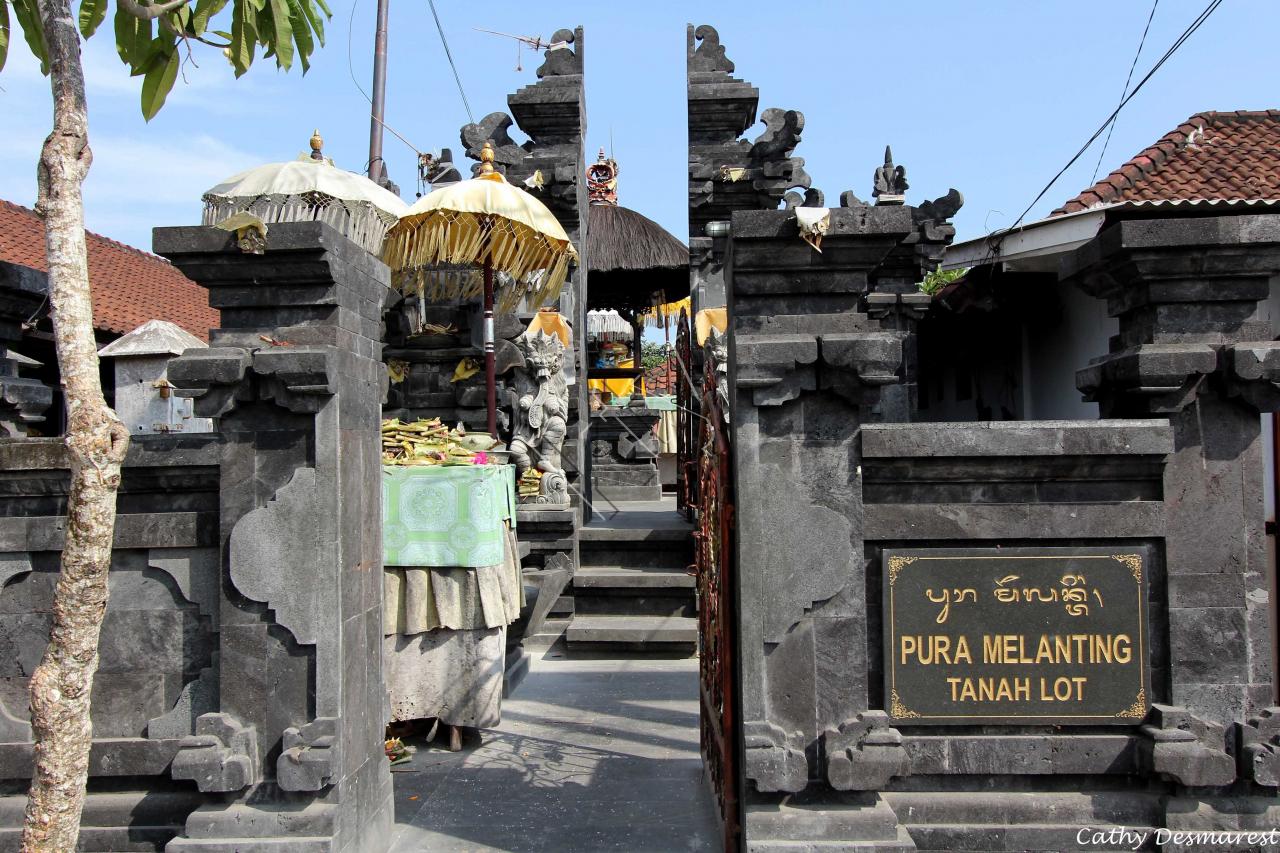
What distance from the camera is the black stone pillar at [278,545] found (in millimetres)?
4352

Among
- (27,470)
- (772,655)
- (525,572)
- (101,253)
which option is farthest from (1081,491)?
(101,253)

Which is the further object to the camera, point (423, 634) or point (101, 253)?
point (101, 253)

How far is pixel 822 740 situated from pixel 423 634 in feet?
10.9

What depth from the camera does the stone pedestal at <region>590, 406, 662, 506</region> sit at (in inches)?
683

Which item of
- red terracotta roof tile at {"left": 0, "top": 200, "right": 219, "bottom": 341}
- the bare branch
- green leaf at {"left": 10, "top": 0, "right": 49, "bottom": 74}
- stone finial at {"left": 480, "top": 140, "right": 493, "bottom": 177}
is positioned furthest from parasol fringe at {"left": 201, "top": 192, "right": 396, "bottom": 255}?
red terracotta roof tile at {"left": 0, "top": 200, "right": 219, "bottom": 341}

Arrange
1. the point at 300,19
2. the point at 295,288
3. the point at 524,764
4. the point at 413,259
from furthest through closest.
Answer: the point at 413,259
the point at 524,764
the point at 295,288
the point at 300,19

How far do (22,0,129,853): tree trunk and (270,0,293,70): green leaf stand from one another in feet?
2.60

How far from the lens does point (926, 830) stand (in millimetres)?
4387

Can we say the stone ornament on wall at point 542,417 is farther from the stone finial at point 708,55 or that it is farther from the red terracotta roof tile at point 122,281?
the red terracotta roof tile at point 122,281

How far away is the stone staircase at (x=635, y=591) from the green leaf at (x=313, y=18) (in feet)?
20.8

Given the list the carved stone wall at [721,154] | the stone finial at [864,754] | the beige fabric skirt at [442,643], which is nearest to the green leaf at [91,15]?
the beige fabric skirt at [442,643]

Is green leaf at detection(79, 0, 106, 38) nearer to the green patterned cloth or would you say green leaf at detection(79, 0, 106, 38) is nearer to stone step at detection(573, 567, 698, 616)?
the green patterned cloth

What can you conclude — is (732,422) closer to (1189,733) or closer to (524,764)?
(1189,733)
